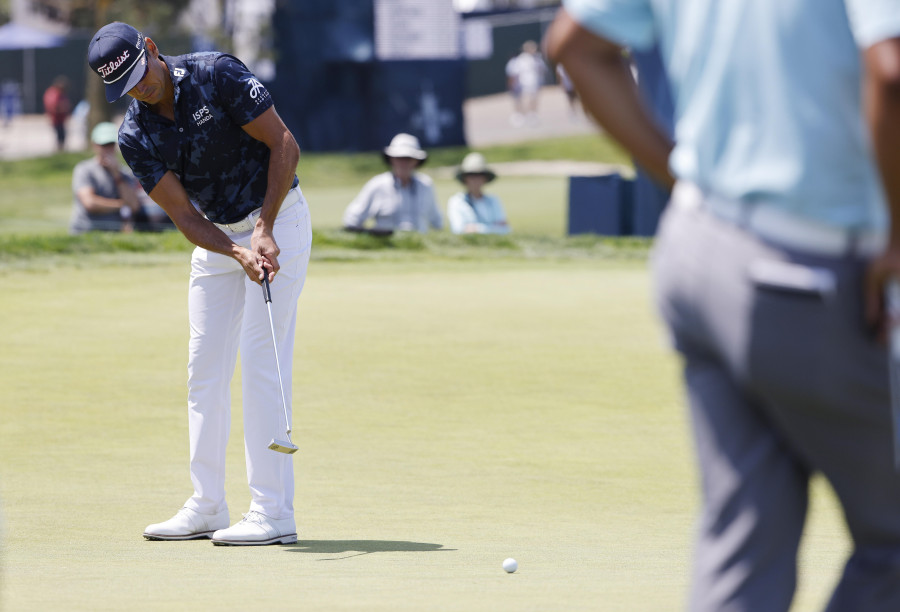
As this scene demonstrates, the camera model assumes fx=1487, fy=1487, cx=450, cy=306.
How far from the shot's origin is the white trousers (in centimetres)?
514

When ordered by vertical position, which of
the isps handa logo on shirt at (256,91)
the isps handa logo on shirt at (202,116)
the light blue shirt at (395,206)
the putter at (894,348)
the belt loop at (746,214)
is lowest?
the light blue shirt at (395,206)

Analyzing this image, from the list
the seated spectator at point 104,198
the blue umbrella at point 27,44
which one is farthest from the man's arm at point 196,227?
the blue umbrella at point 27,44

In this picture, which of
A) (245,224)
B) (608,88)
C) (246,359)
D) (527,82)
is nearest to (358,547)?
(246,359)

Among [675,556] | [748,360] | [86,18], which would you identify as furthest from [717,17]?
[86,18]

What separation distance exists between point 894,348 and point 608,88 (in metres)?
0.64

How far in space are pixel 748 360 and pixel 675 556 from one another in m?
2.43

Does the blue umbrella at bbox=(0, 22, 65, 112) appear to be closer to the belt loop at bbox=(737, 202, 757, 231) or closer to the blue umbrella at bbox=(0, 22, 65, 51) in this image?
the blue umbrella at bbox=(0, 22, 65, 51)

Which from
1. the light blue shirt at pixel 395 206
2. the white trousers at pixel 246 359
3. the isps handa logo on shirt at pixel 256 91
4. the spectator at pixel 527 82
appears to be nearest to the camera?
the isps handa logo on shirt at pixel 256 91

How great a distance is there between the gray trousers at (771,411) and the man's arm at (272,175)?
281 centimetres

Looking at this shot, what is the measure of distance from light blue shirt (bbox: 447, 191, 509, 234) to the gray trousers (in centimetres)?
1168

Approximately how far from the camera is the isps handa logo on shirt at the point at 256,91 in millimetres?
5000

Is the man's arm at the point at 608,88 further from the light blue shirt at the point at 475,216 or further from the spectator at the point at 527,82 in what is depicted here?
the spectator at the point at 527,82

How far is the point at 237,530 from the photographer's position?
5078mm

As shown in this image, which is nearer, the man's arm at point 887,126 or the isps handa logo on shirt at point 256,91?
the man's arm at point 887,126
